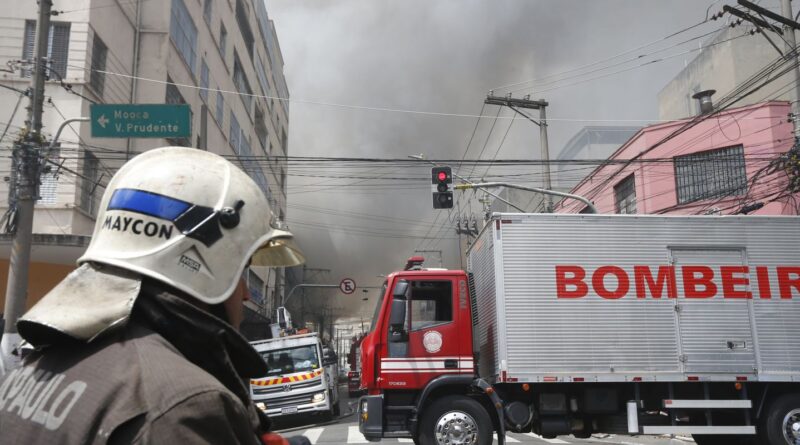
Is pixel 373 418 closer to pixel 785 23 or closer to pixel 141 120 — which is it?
pixel 141 120

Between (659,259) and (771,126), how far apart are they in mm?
14215

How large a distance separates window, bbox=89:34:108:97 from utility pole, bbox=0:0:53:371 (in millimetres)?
5038

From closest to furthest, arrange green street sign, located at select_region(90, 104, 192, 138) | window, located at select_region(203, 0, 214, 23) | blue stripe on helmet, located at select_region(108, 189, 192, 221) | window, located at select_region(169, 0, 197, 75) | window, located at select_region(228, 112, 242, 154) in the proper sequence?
blue stripe on helmet, located at select_region(108, 189, 192, 221) → green street sign, located at select_region(90, 104, 192, 138) → window, located at select_region(169, 0, 197, 75) → window, located at select_region(203, 0, 214, 23) → window, located at select_region(228, 112, 242, 154)

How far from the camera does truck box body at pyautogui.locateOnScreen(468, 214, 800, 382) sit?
8914 mm

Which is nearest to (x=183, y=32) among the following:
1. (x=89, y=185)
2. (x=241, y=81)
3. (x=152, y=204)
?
(x=89, y=185)

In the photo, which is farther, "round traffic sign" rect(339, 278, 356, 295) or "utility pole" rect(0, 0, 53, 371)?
"round traffic sign" rect(339, 278, 356, 295)

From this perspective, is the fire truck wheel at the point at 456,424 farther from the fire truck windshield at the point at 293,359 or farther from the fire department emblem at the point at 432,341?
the fire truck windshield at the point at 293,359

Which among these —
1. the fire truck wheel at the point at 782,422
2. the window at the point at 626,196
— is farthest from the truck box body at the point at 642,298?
the window at the point at 626,196

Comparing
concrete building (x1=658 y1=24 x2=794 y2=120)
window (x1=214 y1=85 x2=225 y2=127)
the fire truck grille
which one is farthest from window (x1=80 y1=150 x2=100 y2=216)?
concrete building (x1=658 y1=24 x2=794 y2=120)

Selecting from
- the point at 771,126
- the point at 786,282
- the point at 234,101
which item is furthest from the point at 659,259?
the point at 234,101

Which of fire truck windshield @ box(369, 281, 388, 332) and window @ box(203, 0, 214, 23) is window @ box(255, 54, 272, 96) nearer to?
window @ box(203, 0, 214, 23)

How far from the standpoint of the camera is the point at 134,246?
1296mm

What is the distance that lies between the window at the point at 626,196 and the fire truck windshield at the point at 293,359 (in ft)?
45.6

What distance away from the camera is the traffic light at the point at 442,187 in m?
16.5
